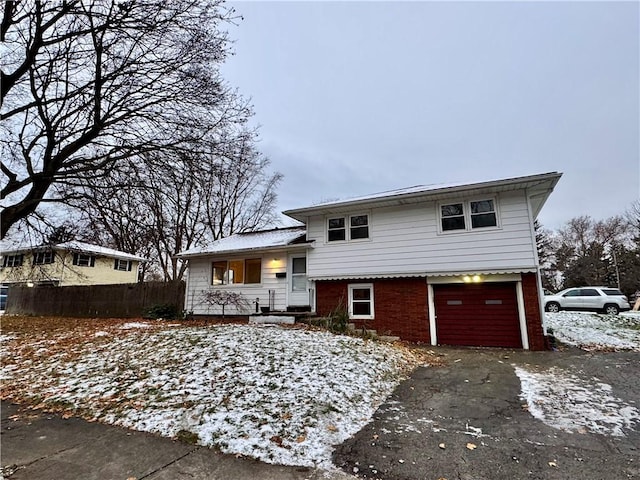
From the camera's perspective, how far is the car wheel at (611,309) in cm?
1655

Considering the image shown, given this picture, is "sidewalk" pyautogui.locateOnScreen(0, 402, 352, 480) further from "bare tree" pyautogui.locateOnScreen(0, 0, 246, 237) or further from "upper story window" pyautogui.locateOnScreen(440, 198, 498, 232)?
"upper story window" pyautogui.locateOnScreen(440, 198, 498, 232)

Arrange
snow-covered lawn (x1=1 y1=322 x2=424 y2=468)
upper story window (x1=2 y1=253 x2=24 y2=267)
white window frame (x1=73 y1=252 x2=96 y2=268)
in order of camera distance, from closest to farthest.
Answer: snow-covered lawn (x1=1 y1=322 x2=424 y2=468)
white window frame (x1=73 y1=252 x2=96 y2=268)
upper story window (x1=2 y1=253 x2=24 y2=267)

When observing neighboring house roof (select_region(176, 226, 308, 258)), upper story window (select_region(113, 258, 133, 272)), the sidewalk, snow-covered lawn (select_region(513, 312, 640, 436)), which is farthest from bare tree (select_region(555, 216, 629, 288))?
upper story window (select_region(113, 258, 133, 272))

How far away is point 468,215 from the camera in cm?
1061

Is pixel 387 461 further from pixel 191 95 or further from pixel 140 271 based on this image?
pixel 140 271

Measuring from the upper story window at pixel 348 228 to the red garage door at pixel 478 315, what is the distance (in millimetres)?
3231

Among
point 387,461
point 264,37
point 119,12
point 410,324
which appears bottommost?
point 387,461

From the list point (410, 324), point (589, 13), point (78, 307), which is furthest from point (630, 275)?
point (78, 307)

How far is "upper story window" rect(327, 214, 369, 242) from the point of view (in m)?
12.2

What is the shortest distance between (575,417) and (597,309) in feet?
54.9

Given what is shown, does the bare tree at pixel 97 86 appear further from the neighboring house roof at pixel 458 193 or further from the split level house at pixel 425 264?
the split level house at pixel 425 264

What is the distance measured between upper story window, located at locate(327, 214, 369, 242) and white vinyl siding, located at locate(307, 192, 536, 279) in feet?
0.75

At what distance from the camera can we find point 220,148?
30.0 feet

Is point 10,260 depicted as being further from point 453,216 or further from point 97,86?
point 453,216
